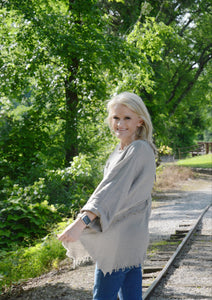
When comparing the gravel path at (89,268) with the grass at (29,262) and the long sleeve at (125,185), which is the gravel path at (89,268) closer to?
the grass at (29,262)

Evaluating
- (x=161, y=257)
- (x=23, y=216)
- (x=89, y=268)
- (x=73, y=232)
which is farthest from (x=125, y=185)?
(x=23, y=216)

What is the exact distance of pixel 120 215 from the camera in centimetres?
232

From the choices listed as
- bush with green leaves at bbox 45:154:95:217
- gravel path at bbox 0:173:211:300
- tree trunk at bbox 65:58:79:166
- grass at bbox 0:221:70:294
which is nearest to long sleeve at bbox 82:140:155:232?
gravel path at bbox 0:173:211:300

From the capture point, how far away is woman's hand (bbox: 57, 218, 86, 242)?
2.14 metres

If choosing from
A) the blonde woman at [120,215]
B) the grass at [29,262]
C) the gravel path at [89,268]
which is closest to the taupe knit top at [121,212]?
the blonde woman at [120,215]

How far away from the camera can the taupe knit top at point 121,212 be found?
225 centimetres

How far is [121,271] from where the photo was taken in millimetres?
2385

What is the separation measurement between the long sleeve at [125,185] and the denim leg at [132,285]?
0.45m

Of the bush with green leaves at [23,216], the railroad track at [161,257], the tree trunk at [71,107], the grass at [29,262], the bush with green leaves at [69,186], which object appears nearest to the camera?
the railroad track at [161,257]

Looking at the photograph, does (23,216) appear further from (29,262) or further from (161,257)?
(161,257)

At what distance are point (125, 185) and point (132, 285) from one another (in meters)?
0.69

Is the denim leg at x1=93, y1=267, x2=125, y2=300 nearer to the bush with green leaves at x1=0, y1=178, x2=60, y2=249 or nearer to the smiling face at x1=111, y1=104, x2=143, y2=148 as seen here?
the smiling face at x1=111, y1=104, x2=143, y2=148

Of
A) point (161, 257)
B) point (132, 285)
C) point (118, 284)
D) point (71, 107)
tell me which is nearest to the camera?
point (118, 284)

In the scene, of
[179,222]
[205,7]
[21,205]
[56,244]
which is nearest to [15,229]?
[21,205]
